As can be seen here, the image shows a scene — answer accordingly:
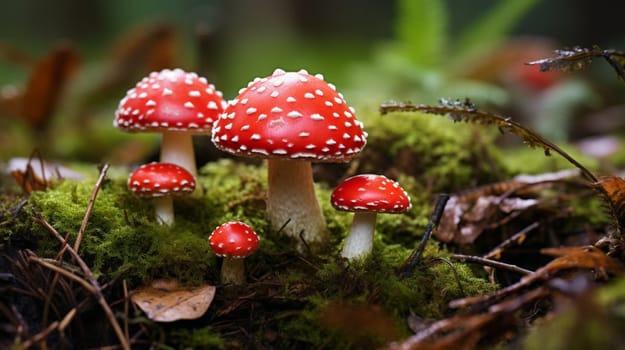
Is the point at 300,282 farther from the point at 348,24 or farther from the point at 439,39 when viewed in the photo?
the point at 348,24

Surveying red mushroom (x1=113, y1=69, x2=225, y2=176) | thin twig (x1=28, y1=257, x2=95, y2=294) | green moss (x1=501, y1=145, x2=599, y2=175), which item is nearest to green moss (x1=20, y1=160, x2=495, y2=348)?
thin twig (x1=28, y1=257, x2=95, y2=294)

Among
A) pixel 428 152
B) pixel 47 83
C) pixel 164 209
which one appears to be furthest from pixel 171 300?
pixel 47 83

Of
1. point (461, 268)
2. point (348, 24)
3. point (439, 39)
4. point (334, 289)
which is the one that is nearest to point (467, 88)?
point (439, 39)

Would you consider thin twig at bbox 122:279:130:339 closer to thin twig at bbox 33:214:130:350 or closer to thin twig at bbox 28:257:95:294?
thin twig at bbox 33:214:130:350

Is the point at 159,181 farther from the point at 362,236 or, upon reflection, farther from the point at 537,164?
the point at 537,164

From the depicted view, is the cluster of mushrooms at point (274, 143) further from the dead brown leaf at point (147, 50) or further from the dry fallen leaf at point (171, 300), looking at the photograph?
the dead brown leaf at point (147, 50)

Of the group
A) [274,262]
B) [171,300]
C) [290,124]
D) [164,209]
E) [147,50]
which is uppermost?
[290,124]
